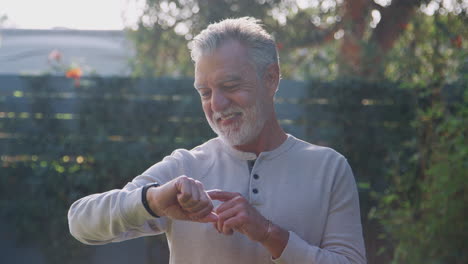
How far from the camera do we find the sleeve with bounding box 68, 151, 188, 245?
154 centimetres

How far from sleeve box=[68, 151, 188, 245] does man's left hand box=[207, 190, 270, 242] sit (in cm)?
21

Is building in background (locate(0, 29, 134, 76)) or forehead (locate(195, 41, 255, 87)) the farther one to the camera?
building in background (locate(0, 29, 134, 76))

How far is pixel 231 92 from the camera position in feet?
5.64

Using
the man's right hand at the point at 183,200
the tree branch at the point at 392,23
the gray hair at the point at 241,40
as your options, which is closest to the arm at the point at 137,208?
the man's right hand at the point at 183,200

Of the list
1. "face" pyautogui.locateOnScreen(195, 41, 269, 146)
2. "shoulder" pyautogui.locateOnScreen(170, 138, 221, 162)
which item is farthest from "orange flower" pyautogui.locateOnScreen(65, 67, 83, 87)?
"face" pyautogui.locateOnScreen(195, 41, 269, 146)

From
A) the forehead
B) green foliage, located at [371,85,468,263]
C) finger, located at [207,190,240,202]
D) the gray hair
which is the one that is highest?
the gray hair

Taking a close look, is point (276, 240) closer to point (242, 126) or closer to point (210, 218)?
point (210, 218)

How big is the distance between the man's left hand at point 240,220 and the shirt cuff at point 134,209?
203 millimetres

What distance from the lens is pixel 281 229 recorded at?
154 cm

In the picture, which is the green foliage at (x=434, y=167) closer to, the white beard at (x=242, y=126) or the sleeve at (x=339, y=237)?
the sleeve at (x=339, y=237)

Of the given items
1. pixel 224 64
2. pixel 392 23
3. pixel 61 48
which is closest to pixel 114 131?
pixel 392 23

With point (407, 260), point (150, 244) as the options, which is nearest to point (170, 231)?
point (407, 260)

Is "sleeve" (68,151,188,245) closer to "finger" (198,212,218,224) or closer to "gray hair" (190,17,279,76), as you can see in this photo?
"finger" (198,212,218,224)

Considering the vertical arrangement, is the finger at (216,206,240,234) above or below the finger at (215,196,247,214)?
below
